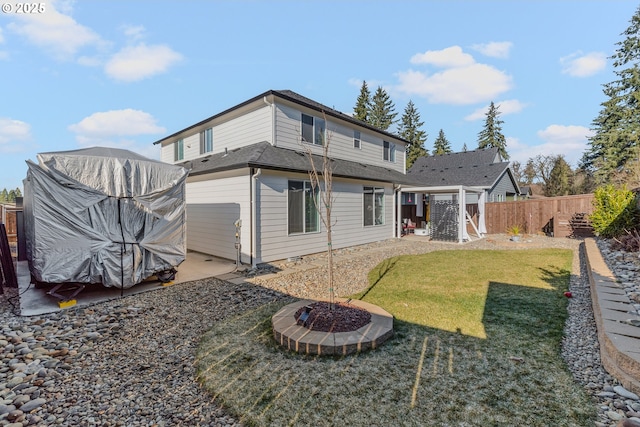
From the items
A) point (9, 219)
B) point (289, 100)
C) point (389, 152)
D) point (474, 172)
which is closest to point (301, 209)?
point (289, 100)

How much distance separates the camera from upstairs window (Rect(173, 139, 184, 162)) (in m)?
13.4

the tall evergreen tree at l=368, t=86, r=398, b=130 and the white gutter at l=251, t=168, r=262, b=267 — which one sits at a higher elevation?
the tall evergreen tree at l=368, t=86, r=398, b=130

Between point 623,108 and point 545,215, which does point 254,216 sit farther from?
point 623,108

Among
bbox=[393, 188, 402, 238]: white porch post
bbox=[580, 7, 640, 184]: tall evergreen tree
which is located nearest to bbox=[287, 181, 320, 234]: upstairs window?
bbox=[393, 188, 402, 238]: white porch post

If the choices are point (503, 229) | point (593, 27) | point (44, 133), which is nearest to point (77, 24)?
point (44, 133)

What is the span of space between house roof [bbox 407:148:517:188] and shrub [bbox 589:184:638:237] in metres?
7.72

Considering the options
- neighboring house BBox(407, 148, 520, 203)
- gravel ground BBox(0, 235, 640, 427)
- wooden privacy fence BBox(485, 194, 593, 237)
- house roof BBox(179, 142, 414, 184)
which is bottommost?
gravel ground BBox(0, 235, 640, 427)

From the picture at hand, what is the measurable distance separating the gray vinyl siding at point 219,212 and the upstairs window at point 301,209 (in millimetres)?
1421

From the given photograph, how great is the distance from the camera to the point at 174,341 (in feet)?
12.1

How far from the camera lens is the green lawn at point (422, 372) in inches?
91.7

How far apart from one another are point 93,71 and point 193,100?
340 cm

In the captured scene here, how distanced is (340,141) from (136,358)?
1006cm

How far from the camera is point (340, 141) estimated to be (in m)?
11.8

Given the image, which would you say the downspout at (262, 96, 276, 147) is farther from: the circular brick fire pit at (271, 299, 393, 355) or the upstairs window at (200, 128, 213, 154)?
the circular brick fire pit at (271, 299, 393, 355)
